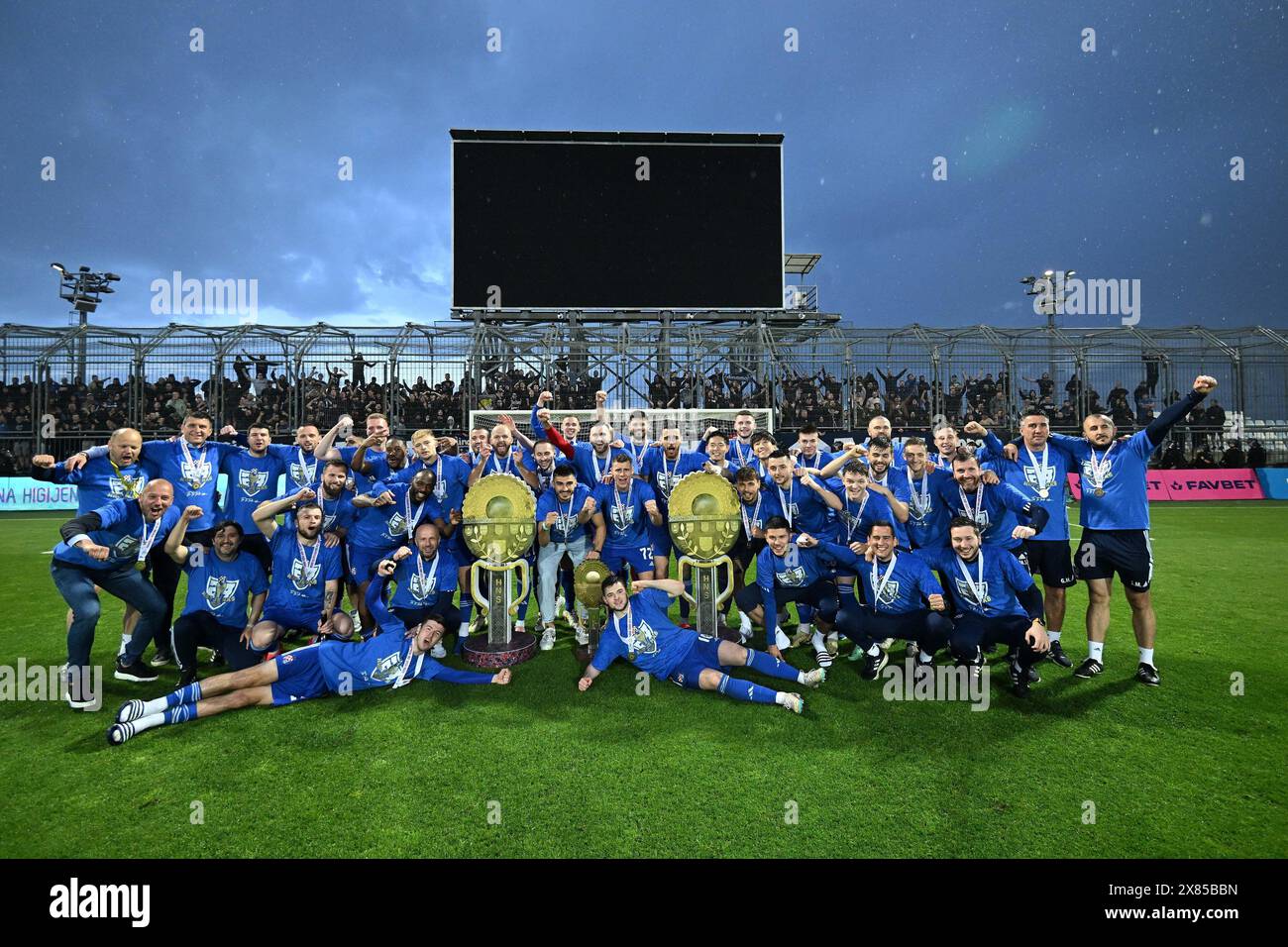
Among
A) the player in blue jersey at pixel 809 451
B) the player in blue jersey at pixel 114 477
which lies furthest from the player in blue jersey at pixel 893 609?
the player in blue jersey at pixel 114 477

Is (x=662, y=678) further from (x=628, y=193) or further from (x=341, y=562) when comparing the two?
(x=628, y=193)

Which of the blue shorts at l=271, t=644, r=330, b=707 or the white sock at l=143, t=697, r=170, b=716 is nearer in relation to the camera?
the white sock at l=143, t=697, r=170, b=716

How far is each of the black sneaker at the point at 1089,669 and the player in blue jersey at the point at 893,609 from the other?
3.84ft

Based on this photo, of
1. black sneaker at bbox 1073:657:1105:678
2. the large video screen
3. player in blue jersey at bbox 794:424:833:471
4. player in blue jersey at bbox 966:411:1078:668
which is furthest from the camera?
the large video screen

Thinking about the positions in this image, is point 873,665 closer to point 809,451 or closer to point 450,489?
point 809,451

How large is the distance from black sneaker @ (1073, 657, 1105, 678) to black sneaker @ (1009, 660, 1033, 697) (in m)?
0.73

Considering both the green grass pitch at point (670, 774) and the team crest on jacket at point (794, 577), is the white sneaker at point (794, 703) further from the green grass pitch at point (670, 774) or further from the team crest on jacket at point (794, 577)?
the team crest on jacket at point (794, 577)

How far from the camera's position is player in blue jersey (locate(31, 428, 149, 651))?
5527 mm

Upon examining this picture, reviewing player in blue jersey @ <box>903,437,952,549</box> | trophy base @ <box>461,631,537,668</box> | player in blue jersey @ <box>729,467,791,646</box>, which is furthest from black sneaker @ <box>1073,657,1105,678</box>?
trophy base @ <box>461,631,537,668</box>

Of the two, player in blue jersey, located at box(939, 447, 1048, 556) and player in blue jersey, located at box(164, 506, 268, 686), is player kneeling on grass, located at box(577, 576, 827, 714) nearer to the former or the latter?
player in blue jersey, located at box(939, 447, 1048, 556)

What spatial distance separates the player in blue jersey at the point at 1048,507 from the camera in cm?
557

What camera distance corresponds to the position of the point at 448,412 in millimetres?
17078

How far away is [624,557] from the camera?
667 centimetres
